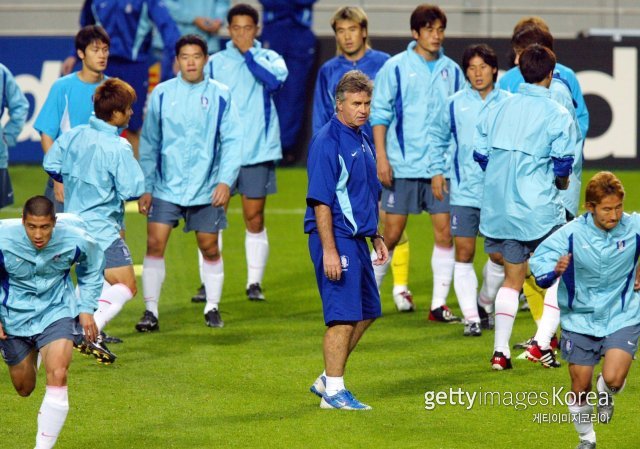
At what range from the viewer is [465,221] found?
32.5 ft

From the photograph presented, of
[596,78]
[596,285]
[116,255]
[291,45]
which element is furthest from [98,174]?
[596,78]

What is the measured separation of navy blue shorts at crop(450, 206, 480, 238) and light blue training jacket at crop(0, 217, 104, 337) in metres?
3.47

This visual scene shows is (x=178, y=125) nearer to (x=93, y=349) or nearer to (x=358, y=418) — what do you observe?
(x=93, y=349)

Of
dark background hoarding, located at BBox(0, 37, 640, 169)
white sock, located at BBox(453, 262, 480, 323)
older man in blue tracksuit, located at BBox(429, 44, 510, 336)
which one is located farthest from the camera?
dark background hoarding, located at BBox(0, 37, 640, 169)

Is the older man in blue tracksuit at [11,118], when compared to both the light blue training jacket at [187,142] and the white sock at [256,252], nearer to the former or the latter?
the light blue training jacket at [187,142]

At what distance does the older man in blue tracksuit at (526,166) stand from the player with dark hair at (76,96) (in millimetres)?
2960

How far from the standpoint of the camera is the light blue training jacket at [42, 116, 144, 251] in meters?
9.05

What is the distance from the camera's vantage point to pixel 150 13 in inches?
523

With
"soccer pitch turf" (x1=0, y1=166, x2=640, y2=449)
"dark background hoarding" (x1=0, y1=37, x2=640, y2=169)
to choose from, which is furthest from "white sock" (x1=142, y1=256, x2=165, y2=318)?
"dark background hoarding" (x1=0, y1=37, x2=640, y2=169)

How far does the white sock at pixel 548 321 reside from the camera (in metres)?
8.67

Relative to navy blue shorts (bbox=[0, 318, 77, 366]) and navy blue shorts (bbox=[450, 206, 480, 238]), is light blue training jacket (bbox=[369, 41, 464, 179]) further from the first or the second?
navy blue shorts (bbox=[0, 318, 77, 366])

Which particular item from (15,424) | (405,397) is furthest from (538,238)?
(15,424)

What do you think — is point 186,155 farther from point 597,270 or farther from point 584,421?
point 584,421
